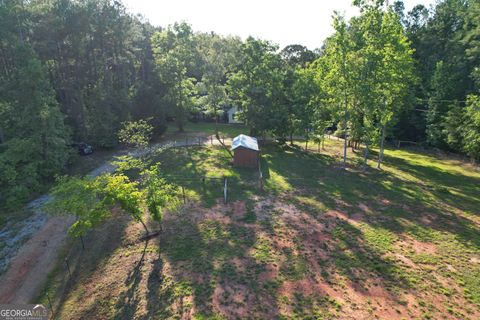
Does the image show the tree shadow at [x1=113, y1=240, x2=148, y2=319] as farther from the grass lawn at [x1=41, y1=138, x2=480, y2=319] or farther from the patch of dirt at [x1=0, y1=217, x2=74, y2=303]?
the patch of dirt at [x1=0, y1=217, x2=74, y2=303]

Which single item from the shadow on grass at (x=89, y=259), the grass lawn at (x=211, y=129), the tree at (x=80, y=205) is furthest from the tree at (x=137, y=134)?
the grass lawn at (x=211, y=129)

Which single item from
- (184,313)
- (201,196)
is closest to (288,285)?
(184,313)

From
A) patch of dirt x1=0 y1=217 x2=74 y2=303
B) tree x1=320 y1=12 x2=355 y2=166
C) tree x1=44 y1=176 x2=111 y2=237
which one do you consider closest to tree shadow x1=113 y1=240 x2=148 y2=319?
tree x1=44 y1=176 x2=111 y2=237

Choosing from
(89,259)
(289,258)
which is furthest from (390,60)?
(89,259)

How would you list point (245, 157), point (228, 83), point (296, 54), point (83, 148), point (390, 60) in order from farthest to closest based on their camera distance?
point (296, 54)
point (228, 83)
point (83, 148)
point (245, 157)
point (390, 60)

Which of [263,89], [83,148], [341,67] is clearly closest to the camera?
[341,67]

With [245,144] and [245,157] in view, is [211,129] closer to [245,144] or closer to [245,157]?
[245,144]

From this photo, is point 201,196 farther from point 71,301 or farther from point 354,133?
point 354,133
